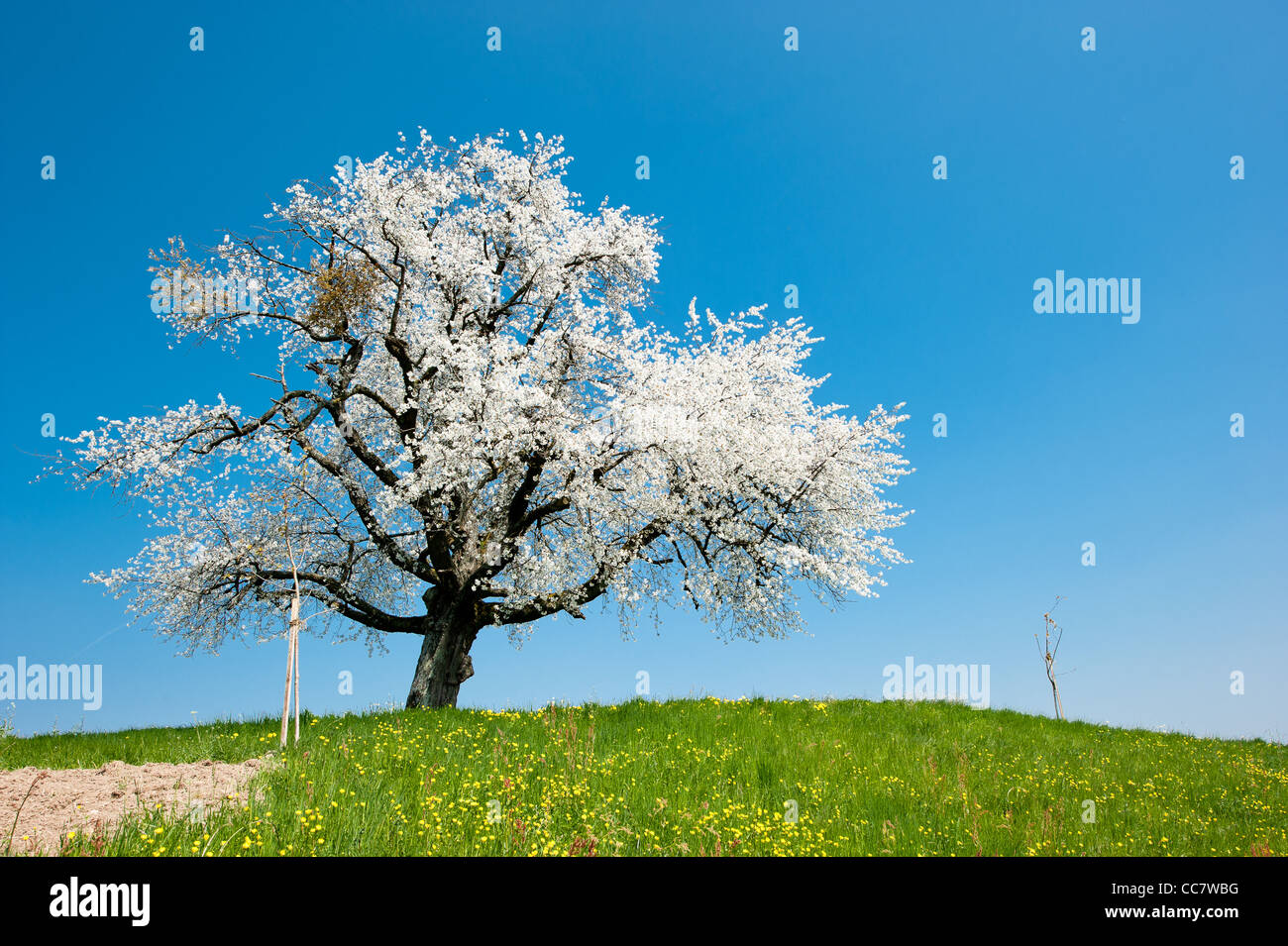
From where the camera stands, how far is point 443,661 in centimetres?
1770

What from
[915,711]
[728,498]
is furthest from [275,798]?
[915,711]

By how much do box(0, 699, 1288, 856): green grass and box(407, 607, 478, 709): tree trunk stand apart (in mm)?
2802

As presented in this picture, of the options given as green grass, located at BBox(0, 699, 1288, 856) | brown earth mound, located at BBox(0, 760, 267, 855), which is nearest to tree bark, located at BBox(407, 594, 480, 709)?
green grass, located at BBox(0, 699, 1288, 856)

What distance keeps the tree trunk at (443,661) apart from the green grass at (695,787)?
2.80 meters

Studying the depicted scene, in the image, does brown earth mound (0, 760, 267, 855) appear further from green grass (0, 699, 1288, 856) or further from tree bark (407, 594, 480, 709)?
tree bark (407, 594, 480, 709)

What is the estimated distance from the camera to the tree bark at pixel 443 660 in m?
17.3

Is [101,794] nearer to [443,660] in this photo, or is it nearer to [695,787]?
[695,787]
